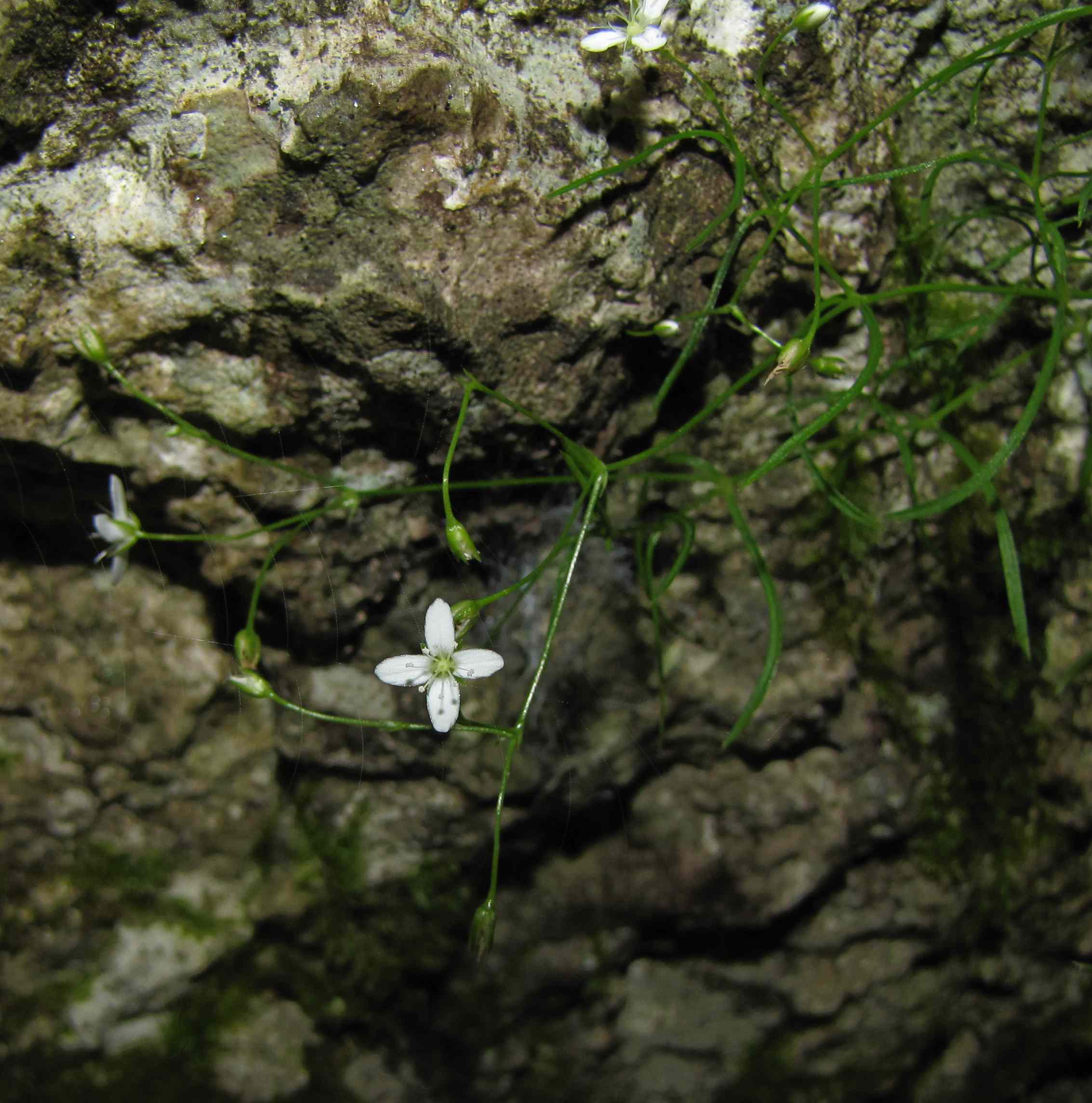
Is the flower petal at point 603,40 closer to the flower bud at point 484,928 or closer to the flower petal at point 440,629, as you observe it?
the flower petal at point 440,629

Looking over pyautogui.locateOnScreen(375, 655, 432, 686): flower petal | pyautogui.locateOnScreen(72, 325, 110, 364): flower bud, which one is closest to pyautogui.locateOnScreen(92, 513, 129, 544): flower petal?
pyautogui.locateOnScreen(72, 325, 110, 364): flower bud

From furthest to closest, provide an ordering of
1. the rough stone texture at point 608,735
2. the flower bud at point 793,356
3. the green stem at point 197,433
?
the rough stone texture at point 608,735 < the green stem at point 197,433 < the flower bud at point 793,356

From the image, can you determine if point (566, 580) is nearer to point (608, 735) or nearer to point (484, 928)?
point (608, 735)

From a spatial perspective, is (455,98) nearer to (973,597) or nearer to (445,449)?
(445,449)

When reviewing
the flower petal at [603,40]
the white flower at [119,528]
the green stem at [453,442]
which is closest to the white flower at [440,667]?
the green stem at [453,442]

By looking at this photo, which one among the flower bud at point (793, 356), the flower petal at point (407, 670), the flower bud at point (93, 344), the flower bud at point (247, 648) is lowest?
the flower bud at point (247, 648)

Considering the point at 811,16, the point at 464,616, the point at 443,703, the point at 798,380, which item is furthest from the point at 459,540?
the point at 811,16

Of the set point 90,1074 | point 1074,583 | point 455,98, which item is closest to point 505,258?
point 455,98

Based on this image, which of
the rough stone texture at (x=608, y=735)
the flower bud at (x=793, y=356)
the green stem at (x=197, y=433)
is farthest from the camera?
the rough stone texture at (x=608, y=735)
